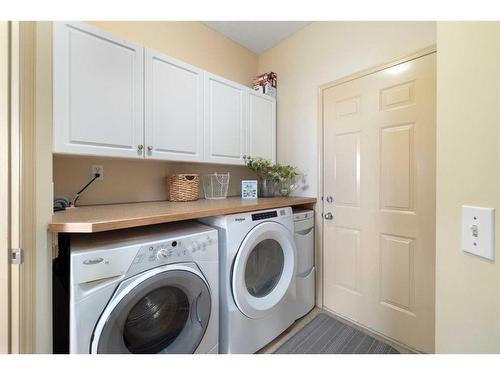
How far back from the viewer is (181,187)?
1.64 metres

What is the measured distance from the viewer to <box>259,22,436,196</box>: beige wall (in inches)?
57.4

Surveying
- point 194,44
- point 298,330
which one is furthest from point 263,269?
point 194,44

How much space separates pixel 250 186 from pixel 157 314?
1.17 m

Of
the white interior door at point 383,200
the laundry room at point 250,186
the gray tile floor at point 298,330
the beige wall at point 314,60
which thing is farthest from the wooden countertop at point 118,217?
the gray tile floor at point 298,330

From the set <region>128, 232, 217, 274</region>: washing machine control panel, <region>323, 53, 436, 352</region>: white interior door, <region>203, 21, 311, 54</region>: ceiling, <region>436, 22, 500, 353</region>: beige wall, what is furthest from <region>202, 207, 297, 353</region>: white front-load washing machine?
<region>203, 21, 311, 54</region>: ceiling

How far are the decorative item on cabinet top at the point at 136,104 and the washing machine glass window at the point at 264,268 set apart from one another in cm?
79

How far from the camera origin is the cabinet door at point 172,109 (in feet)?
4.58

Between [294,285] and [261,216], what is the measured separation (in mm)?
668

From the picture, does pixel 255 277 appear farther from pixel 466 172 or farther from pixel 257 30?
pixel 257 30

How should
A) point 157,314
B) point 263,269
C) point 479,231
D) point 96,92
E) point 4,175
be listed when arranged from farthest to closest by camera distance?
point 263,269
point 96,92
point 157,314
point 4,175
point 479,231
